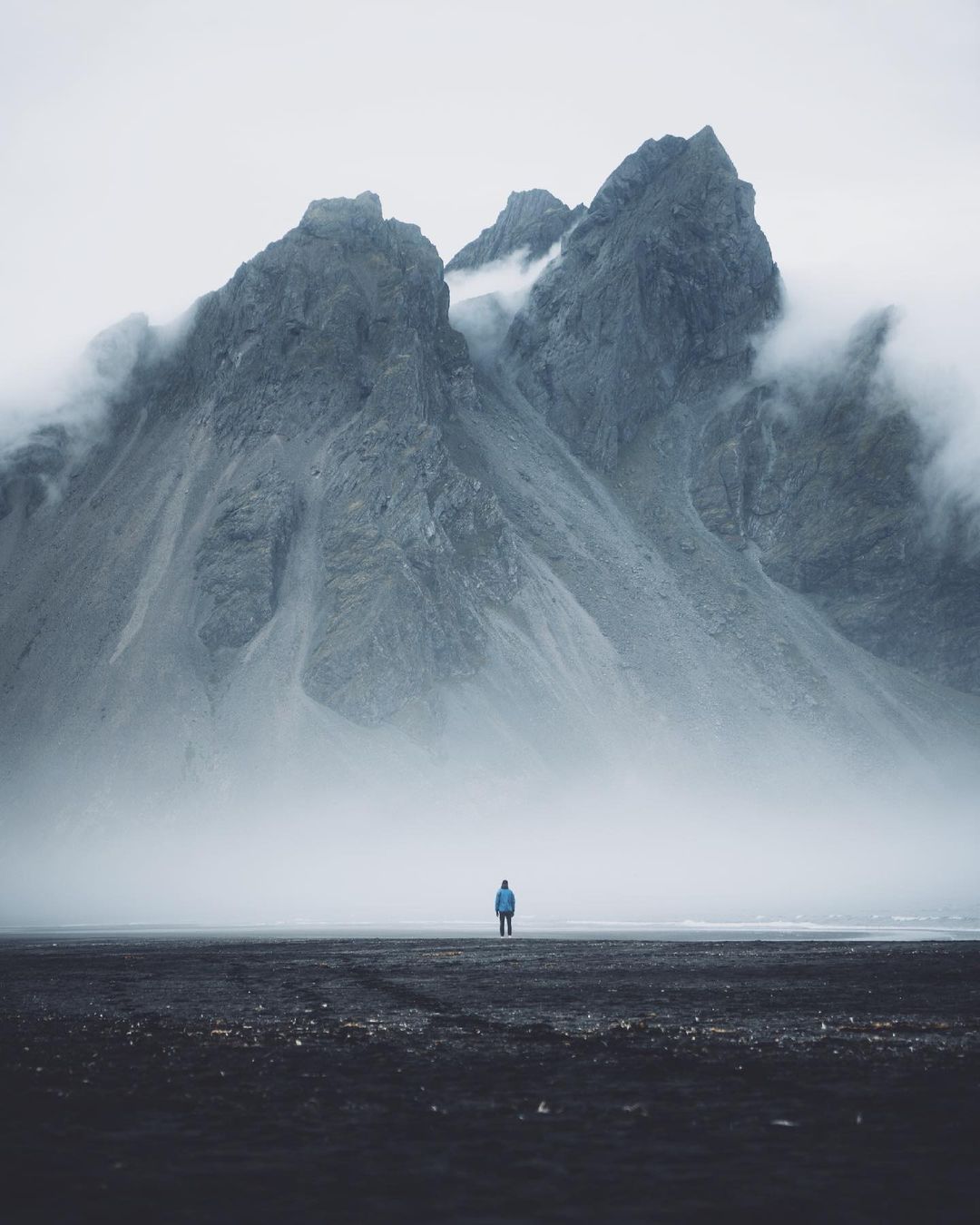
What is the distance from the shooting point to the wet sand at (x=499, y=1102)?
9547mm

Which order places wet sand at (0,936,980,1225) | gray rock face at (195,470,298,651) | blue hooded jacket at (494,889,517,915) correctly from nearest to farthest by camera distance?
wet sand at (0,936,980,1225) → blue hooded jacket at (494,889,517,915) → gray rock face at (195,470,298,651)

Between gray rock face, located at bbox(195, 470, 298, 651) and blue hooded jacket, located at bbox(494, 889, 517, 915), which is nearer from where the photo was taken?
blue hooded jacket, located at bbox(494, 889, 517, 915)

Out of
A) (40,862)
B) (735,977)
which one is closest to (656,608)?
(40,862)

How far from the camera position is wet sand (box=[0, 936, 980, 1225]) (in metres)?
9.55

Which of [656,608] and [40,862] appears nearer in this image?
[40,862]

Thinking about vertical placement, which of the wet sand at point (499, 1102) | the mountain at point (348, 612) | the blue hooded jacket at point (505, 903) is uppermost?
the mountain at point (348, 612)

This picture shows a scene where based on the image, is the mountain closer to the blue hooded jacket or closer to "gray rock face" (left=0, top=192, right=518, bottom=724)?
"gray rock face" (left=0, top=192, right=518, bottom=724)

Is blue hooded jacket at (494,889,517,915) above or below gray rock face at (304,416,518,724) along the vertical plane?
below

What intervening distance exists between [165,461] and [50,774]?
5578cm

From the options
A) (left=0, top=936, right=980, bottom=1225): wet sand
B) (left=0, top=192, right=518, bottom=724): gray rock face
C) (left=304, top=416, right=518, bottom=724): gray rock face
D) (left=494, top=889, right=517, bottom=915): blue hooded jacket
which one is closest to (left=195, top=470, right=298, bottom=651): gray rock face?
(left=0, top=192, right=518, bottom=724): gray rock face

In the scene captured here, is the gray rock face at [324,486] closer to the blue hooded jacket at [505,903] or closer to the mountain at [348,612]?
the mountain at [348,612]

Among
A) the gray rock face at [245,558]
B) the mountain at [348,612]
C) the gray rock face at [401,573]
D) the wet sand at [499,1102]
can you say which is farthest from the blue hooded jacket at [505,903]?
the gray rock face at [245,558]

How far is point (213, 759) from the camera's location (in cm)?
15138

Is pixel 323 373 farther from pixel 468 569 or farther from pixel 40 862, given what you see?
pixel 40 862
